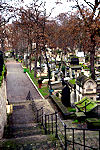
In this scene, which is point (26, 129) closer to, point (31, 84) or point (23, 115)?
point (23, 115)

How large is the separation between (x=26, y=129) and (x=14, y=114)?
362cm

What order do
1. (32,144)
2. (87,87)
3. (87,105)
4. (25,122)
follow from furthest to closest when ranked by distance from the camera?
(87,87)
(25,122)
(87,105)
(32,144)

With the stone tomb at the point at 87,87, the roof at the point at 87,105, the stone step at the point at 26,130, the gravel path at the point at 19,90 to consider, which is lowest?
the stone step at the point at 26,130

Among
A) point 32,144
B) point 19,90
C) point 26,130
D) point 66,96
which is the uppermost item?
point 66,96

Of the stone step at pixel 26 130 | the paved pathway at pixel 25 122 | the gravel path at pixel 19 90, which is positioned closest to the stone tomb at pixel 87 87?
the paved pathway at pixel 25 122

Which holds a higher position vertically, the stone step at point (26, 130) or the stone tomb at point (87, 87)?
the stone tomb at point (87, 87)

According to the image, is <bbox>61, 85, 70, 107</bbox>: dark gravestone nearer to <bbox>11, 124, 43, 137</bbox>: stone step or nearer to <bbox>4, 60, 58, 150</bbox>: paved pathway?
<bbox>4, 60, 58, 150</bbox>: paved pathway

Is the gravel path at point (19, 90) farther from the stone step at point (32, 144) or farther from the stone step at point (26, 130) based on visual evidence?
the stone step at point (32, 144)

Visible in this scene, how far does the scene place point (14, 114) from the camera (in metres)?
13.3

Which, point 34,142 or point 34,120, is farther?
point 34,120

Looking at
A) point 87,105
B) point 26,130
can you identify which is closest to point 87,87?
point 87,105

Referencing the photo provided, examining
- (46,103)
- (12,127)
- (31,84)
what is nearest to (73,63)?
(31,84)

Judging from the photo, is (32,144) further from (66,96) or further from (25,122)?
(66,96)

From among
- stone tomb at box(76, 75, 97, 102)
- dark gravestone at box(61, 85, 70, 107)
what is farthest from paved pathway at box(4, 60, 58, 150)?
stone tomb at box(76, 75, 97, 102)
